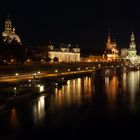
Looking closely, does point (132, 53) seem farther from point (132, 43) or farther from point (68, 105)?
point (68, 105)

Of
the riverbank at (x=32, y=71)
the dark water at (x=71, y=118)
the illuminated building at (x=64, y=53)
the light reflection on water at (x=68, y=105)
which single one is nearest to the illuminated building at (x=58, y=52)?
the illuminated building at (x=64, y=53)

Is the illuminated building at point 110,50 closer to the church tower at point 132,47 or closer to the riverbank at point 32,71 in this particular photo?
the church tower at point 132,47

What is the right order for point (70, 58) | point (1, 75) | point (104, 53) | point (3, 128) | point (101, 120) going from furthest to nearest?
point (104, 53) < point (70, 58) < point (1, 75) < point (101, 120) < point (3, 128)

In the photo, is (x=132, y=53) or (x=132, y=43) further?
(x=132, y=43)

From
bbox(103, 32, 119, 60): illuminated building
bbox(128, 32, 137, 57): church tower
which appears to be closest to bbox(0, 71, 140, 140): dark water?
bbox(103, 32, 119, 60): illuminated building

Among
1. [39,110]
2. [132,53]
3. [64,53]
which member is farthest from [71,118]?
[132,53]

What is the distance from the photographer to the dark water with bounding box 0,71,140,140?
12977mm

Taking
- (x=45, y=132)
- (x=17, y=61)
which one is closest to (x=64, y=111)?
(x=45, y=132)

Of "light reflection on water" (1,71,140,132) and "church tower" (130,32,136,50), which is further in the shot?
"church tower" (130,32,136,50)

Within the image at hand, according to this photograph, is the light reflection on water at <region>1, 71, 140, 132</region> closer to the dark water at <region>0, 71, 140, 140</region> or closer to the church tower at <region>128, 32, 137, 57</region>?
the dark water at <region>0, 71, 140, 140</region>

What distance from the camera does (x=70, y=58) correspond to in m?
64.8

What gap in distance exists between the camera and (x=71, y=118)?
15266 millimetres

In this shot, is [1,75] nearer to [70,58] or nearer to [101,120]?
[101,120]

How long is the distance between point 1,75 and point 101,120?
14.6 metres
